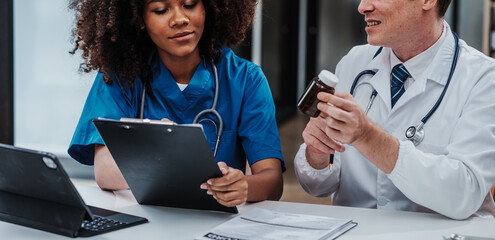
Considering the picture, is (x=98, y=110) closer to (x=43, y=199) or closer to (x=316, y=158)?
(x=43, y=199)

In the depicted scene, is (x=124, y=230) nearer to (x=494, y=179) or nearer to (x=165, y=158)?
(x=165, y=158)

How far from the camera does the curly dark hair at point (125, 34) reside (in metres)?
1.75

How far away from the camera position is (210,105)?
177cm

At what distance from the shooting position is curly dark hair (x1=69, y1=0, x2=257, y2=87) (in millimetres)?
1751

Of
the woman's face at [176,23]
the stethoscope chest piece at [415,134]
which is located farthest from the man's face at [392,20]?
the woman's face at [176,23]

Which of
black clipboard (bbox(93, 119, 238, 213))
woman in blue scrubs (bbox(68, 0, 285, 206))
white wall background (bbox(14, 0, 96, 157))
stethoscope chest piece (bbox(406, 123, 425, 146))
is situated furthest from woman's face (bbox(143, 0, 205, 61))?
white wall background (bbox(14, 0, 96, 157))

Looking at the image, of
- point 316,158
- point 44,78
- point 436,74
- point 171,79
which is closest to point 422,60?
point 436,74

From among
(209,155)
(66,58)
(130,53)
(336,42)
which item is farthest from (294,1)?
(209,155)

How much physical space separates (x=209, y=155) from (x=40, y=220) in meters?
0.41

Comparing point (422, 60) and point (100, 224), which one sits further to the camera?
point (422, 60)

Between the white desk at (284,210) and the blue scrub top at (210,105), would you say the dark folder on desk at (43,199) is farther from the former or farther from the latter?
the blue scrub top at (210,105)

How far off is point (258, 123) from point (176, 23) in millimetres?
400

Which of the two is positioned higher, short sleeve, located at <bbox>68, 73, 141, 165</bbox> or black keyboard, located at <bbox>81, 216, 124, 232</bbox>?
short sleeve, located at <bbox>68, 73, 141, 165</bbox>

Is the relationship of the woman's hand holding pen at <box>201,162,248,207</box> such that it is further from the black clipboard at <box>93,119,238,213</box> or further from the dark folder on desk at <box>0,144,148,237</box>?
Result: the dark folder on desk at <box>0,144,148,237</box>
